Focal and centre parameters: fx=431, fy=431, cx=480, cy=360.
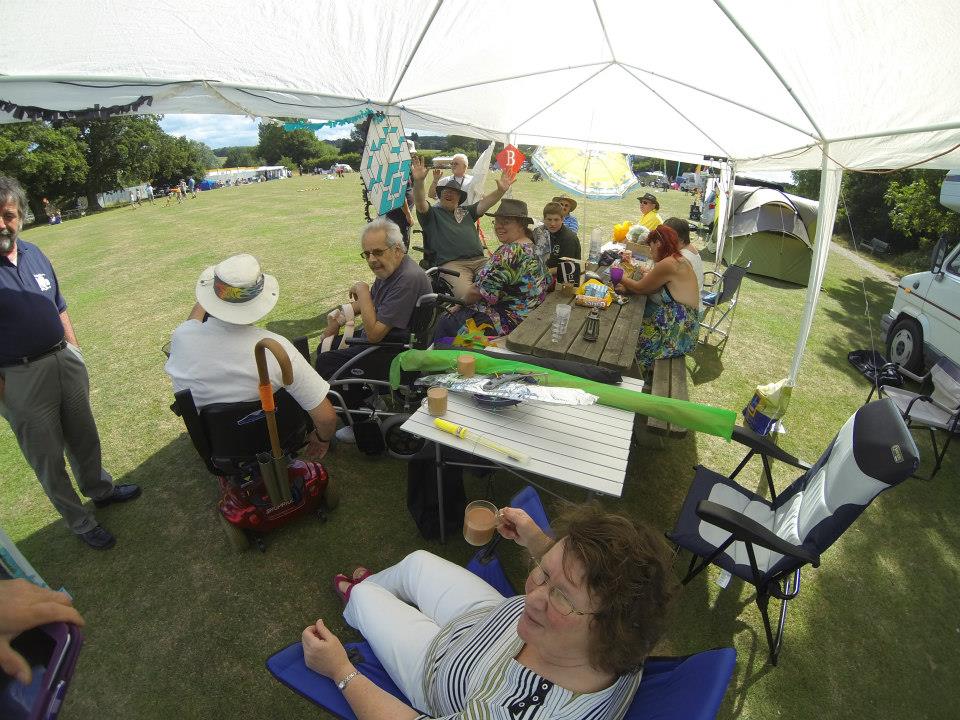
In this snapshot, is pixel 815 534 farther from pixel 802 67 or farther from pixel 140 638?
pixel 140 638

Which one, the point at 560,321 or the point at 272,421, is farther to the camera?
the point at 560,321

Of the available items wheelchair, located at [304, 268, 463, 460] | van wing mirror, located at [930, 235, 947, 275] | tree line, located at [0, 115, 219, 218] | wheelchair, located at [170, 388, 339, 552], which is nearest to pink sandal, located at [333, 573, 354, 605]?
wheelchair, located at [170, 388, 339, 552]

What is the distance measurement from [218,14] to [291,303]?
4.60 meters

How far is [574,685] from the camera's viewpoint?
1274mm

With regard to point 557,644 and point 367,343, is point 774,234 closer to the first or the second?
point 367,343

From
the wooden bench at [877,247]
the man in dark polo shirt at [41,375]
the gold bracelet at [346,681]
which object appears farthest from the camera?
the wooden bench at [877,247]

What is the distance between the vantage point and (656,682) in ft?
4.70

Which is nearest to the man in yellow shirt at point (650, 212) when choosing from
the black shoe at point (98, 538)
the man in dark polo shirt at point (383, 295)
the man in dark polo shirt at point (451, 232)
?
the man in dark polo shirt at point (451, 232)

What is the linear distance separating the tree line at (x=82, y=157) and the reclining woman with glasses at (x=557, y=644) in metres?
29.3

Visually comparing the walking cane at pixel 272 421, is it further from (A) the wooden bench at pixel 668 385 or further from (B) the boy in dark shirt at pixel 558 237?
(B) the boy in dark shirt at pixel 558 237

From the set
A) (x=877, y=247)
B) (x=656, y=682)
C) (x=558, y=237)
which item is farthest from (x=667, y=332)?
(x=877, y=247)

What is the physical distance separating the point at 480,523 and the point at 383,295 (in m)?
2.11

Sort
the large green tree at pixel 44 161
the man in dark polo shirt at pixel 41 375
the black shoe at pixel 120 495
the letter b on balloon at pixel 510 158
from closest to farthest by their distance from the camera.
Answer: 1. the man in dark polo shirt at pixel 41 375
2. the black shoe at pixel 120 495
3. the letter b on balloon at pixel 510 158
4. the large green tree at pixel 44 161

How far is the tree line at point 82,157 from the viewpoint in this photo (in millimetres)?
24094
